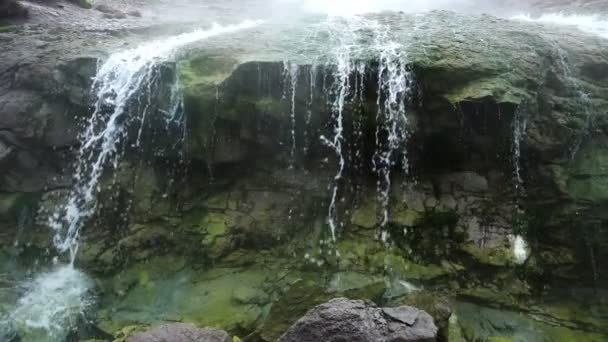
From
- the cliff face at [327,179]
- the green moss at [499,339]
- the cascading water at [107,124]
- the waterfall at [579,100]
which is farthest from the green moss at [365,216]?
the cascading water at [107,124]

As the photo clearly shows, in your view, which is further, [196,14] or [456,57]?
[196,14]

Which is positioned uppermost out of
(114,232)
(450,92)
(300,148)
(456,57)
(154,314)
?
(456,57)

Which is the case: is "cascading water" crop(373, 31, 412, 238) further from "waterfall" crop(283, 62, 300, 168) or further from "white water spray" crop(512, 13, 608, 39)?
"white water spray" crop(512, 13, 608, 39)

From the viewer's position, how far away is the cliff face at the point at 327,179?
27.3 feet

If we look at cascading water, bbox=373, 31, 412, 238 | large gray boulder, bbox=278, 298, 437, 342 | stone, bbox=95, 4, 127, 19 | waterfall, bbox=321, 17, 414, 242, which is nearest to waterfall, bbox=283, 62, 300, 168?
waterfall, bbox=321, 17, 414, 242

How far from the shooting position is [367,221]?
29.7ft

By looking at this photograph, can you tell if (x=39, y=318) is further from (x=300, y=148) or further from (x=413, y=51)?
(x=413, y=51)

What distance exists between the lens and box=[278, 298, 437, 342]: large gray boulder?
5.71 meters

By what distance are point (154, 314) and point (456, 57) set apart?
778 centimetres

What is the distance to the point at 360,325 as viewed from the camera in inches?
228

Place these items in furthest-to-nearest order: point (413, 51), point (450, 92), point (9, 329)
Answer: point (413, 51) → point (450, 92) → point (9, 329)

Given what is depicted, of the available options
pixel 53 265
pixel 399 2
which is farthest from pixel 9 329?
pixel 399 2

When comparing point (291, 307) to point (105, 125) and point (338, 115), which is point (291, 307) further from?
point (105, 125)

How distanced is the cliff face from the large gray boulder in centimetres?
191
